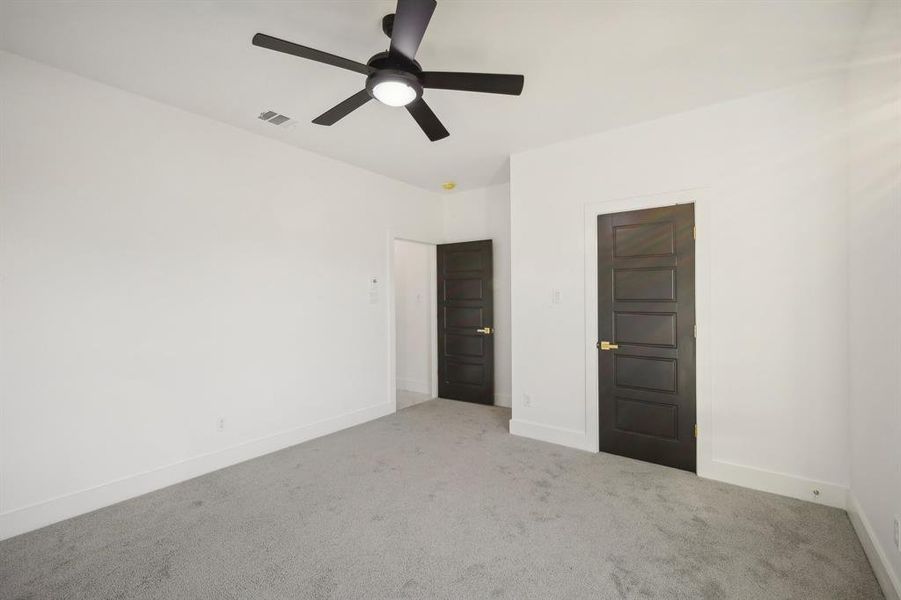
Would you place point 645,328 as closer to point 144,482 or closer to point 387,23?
point 387,23

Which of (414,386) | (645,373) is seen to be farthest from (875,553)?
(414,386)

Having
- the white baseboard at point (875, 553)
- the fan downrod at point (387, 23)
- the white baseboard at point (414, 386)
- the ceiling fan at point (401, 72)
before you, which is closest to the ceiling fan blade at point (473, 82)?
the ceiling fan at point (401, 72)

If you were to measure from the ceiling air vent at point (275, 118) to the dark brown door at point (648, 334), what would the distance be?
277cm

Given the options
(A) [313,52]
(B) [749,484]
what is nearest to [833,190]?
(B) [749,484]

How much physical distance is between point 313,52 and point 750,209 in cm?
301

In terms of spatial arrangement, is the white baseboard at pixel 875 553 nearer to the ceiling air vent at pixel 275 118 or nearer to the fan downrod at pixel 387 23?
the fan downrod at pixel 387 23

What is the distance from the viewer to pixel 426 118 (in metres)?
2.36

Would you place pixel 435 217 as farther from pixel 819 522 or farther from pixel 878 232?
pixel 819 522

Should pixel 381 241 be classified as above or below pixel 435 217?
below

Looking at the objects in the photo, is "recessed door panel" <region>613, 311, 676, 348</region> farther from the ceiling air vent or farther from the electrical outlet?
the ceiling air vent

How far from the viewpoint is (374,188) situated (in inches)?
183

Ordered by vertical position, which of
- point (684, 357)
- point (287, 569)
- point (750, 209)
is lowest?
point (287, 569)

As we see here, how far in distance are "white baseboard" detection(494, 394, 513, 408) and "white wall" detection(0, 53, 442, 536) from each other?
1877 mm

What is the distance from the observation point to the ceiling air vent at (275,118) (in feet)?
10.3
